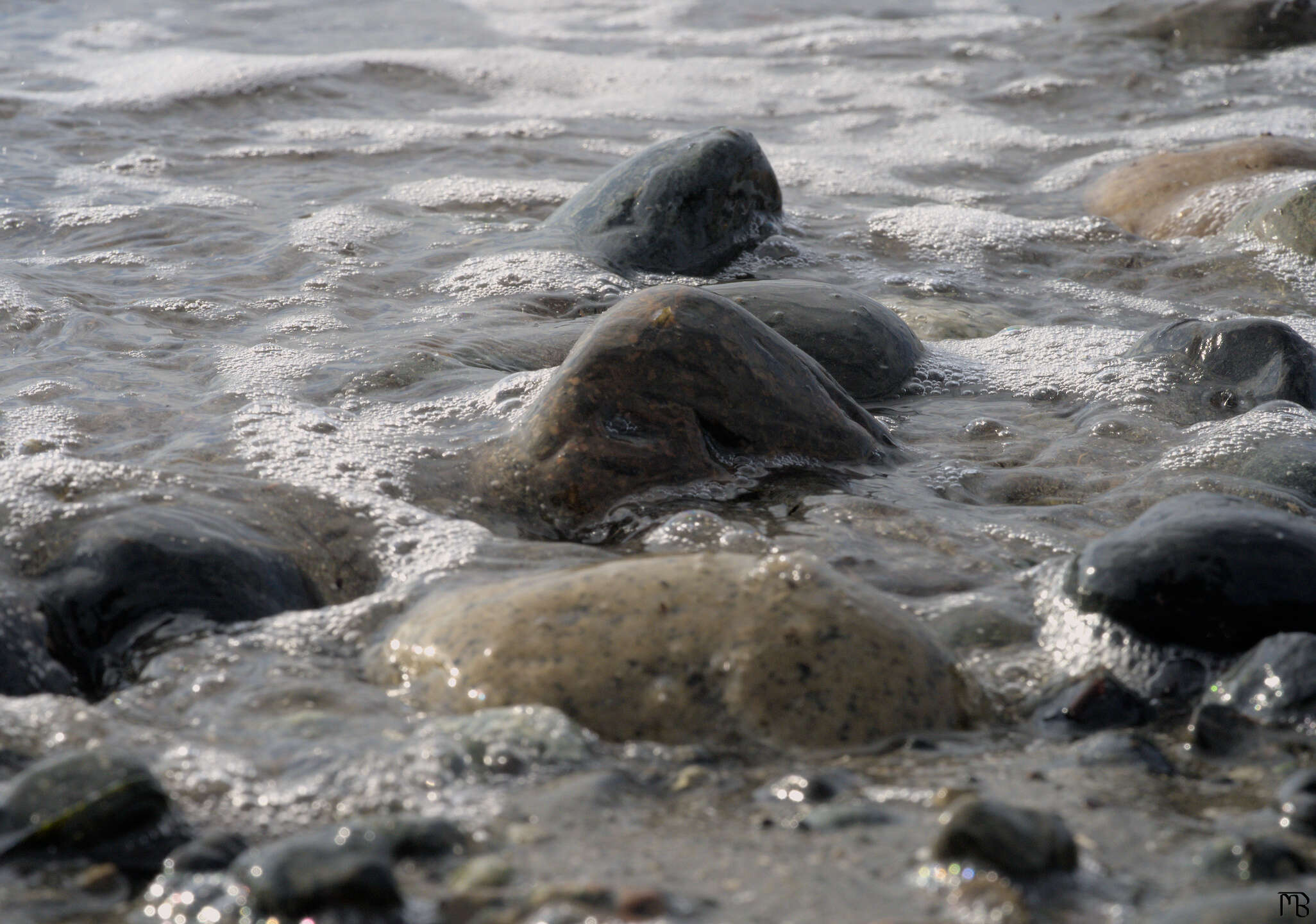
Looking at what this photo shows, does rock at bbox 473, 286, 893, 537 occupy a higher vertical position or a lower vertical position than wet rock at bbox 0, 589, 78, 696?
higher

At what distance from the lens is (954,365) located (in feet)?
14.8

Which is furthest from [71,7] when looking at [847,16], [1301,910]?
[1301,910]

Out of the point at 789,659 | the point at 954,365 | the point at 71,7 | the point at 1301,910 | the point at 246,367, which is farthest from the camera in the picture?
the point at 71,7

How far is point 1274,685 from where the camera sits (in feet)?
7.50

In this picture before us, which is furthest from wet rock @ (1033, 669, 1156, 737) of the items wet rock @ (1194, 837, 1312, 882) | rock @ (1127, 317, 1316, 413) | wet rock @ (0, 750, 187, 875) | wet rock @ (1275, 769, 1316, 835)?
rock @ (1127, 317, 1316, 413)

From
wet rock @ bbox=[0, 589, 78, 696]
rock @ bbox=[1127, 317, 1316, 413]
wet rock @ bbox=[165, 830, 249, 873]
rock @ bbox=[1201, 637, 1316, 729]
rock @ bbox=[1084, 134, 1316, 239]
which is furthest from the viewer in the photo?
rock @ bbox=[1084, 134, 1316, 239]

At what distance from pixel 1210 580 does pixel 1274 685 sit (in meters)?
0.29

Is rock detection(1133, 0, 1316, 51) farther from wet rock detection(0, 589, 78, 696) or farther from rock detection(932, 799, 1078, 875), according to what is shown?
wet rock detection(0, 589, 78, 696)

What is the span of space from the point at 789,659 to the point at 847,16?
1102 centimetres

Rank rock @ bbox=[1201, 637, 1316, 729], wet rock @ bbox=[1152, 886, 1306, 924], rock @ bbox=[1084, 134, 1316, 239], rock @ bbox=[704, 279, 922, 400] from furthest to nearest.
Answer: rock @ bbox=[1084, 134, 1316, 239]
rock @ bbox=[704, 279, 922, 400]
rock @ bbox=[1201, 637, 1316, 729]
wet rock @ bbox=[1152, 886, 1306, 924]

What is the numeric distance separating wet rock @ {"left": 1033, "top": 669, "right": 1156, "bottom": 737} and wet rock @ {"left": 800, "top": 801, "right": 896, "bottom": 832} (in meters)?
0.55

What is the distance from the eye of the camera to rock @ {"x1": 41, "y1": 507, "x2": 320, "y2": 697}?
2543 mm

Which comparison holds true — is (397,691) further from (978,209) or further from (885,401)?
(978,209)

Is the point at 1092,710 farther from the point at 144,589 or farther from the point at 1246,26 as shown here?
the point at 1246,26
